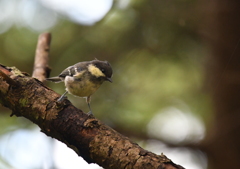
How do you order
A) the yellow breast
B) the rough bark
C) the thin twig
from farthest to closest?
the thin twig < the yellow breast < the rough bark

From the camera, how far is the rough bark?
153 centimetres

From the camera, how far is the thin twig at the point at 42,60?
2.52 m

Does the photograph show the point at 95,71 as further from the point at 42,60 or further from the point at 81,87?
the point at 42,60

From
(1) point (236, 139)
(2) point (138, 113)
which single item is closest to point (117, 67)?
(2) point (138, 113)

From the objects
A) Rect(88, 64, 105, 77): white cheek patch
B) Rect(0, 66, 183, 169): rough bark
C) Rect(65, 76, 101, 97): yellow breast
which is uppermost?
Rect(88, 64, 105, 77): white cheek patch

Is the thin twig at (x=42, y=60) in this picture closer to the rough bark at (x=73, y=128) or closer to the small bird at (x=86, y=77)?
the small bird at (x=86, y=77)

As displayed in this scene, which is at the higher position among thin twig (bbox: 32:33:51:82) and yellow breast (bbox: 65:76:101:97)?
thin twig (bbox: 32:33:51:82)

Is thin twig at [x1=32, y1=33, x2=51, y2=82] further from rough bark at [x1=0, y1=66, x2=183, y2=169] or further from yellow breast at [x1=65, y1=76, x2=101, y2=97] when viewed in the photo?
rough bark at [x1=0, y1=66, x2=183, y2=169]

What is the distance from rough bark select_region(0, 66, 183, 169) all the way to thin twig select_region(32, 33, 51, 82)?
2.06 feet

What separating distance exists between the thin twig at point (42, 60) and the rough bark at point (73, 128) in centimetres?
63

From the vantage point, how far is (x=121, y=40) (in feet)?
10.6

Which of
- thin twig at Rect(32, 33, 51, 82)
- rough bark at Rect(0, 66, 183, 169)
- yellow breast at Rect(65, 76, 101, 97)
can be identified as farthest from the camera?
thin twig at Rect(32, 33, 51, 82)

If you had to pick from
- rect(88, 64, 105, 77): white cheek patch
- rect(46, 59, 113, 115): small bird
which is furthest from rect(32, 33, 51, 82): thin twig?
rect(88, 64, 105, 77): white cheek patch

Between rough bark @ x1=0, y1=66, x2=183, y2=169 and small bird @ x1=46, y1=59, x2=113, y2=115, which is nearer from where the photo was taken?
rough bark @ x1=0, y1=66, x2=183, y2=169
